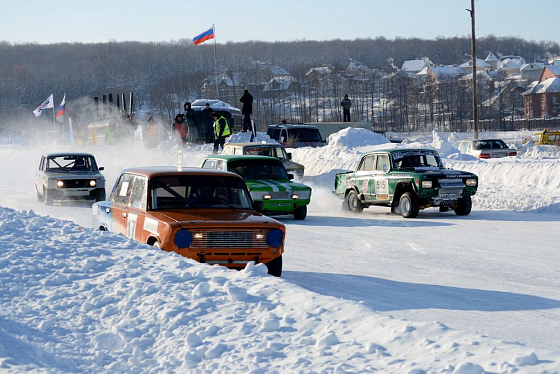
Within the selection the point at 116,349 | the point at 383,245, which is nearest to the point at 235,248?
the point at 116,349

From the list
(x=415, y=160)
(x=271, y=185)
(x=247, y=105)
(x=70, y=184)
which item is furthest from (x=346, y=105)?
(x=271, y=185)

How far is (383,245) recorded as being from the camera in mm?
13008

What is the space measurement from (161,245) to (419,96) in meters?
144

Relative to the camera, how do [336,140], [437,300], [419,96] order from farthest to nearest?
[419,96] → [336,140] → [437,300]

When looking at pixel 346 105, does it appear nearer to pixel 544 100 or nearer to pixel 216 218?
A: pixel 216 218

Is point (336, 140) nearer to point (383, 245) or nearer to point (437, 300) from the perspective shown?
point (383, 245)

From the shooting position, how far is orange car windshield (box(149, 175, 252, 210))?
9.82m

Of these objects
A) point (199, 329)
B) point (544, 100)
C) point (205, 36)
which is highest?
point (205, 36)

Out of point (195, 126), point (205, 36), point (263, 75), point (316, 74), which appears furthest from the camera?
point (263, 75)

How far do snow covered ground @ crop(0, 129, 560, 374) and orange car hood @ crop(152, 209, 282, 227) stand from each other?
0.52m

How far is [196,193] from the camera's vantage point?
393 inches

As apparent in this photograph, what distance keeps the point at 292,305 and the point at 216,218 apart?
118 inches

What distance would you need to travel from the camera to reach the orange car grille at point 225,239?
8.88m

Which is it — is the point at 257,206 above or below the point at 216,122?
below
